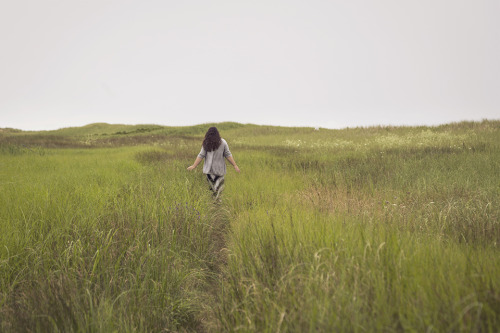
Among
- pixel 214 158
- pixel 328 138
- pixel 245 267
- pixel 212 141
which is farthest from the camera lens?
pixel 328 138

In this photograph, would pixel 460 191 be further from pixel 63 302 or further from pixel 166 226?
pixel 63 302

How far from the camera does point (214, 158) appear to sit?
5.69m

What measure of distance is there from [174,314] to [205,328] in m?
0.29

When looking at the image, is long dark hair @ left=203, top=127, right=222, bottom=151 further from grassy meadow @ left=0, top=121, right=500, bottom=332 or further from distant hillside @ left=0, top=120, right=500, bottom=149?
distant hillside @ left=0, top=120, right=500, bottom=149

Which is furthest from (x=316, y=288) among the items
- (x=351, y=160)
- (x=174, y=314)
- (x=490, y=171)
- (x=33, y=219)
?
(x=351, y=160)

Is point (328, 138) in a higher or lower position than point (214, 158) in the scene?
higher

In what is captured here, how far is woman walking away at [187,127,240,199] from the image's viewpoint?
5.62 m

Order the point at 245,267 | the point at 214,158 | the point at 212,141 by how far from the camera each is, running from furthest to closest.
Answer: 1. the point at 214,158
2. the point at 212,141
3. the point at 245,267

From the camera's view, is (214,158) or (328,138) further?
(328,138)

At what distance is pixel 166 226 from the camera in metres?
3.29

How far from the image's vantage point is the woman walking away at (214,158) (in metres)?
5.62

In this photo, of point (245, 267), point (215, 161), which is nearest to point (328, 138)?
point (215, 161)

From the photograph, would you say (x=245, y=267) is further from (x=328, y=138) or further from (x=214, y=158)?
(x=328, y=138)

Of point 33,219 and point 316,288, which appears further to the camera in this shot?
point 33,219
